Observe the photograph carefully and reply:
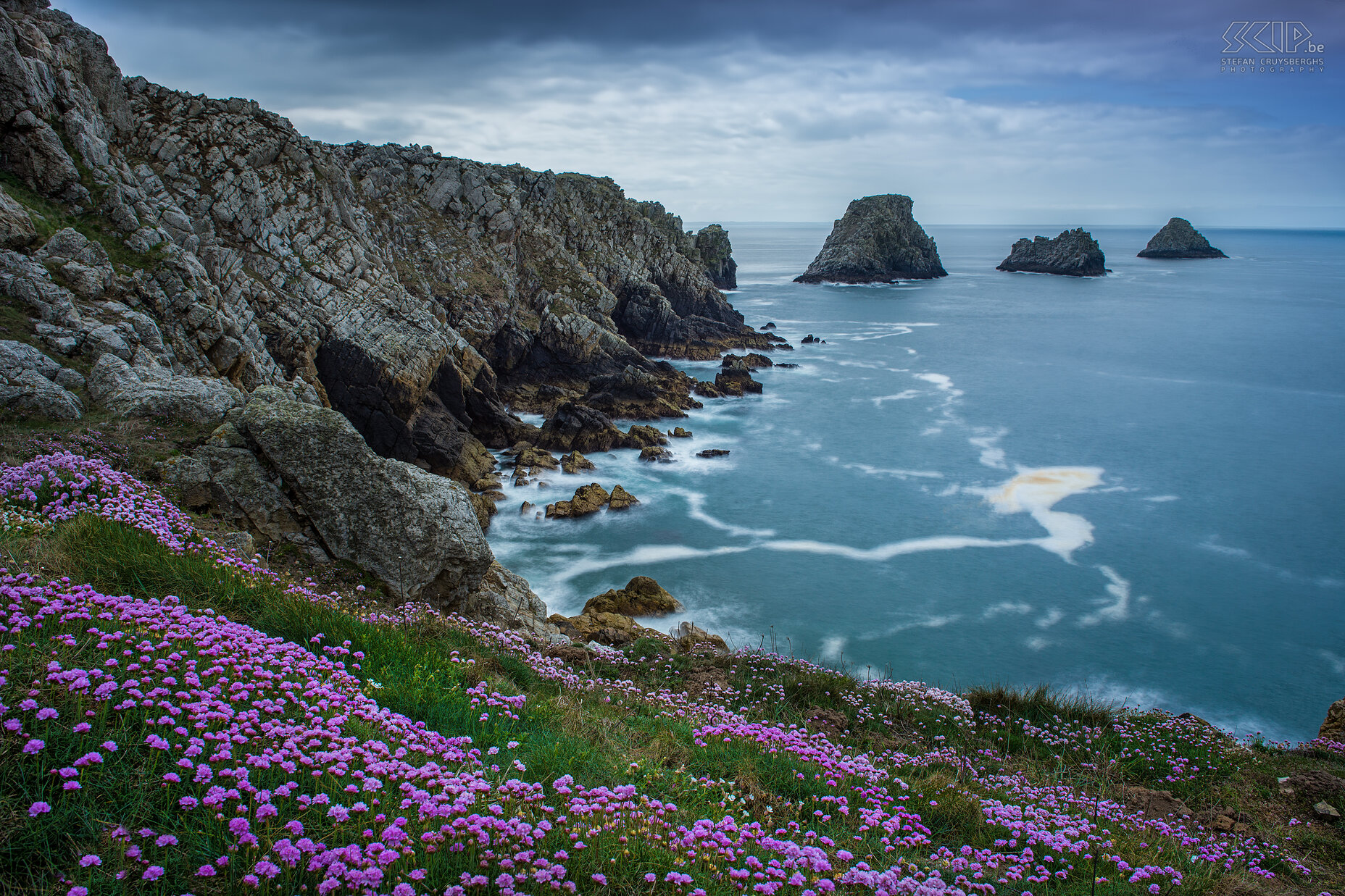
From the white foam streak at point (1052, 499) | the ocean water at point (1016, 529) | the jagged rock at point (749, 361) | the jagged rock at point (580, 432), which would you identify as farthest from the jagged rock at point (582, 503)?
the jagged rock at point (749, 361)

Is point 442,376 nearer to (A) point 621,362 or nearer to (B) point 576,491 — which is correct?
(B) point 576,491

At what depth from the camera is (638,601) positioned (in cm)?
2102

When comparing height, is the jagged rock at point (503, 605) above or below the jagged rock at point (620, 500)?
above

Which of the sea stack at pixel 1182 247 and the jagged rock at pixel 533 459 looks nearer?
the jagged rock at pixel 533 459

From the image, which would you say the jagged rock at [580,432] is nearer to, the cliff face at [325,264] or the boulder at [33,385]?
the cliff face at [325,264]

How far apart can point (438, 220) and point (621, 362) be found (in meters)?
17.1

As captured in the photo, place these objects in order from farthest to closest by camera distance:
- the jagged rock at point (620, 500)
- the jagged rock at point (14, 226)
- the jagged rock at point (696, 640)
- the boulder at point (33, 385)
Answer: the jagged rock at point (620, 500) → the jagged rock at point (14, 226) → the jagged rock at point (696, 640) → the boulder at point (33, 385)

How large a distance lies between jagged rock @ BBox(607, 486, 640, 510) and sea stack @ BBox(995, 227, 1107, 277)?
478ft

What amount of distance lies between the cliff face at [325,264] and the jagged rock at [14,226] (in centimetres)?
35

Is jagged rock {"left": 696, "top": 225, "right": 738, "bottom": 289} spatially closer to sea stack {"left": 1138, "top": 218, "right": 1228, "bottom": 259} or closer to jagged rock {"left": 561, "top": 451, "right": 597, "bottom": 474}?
jagged rock {"left": 561, "top": 451, "right": 597, "bottom": 474}

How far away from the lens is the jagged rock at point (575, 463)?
34.3m

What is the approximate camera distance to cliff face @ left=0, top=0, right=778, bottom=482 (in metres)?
19.6

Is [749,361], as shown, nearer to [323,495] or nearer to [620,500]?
[620,500]

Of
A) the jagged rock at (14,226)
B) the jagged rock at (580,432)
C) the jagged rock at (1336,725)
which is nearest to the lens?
the jagged rock at (1336,725)
